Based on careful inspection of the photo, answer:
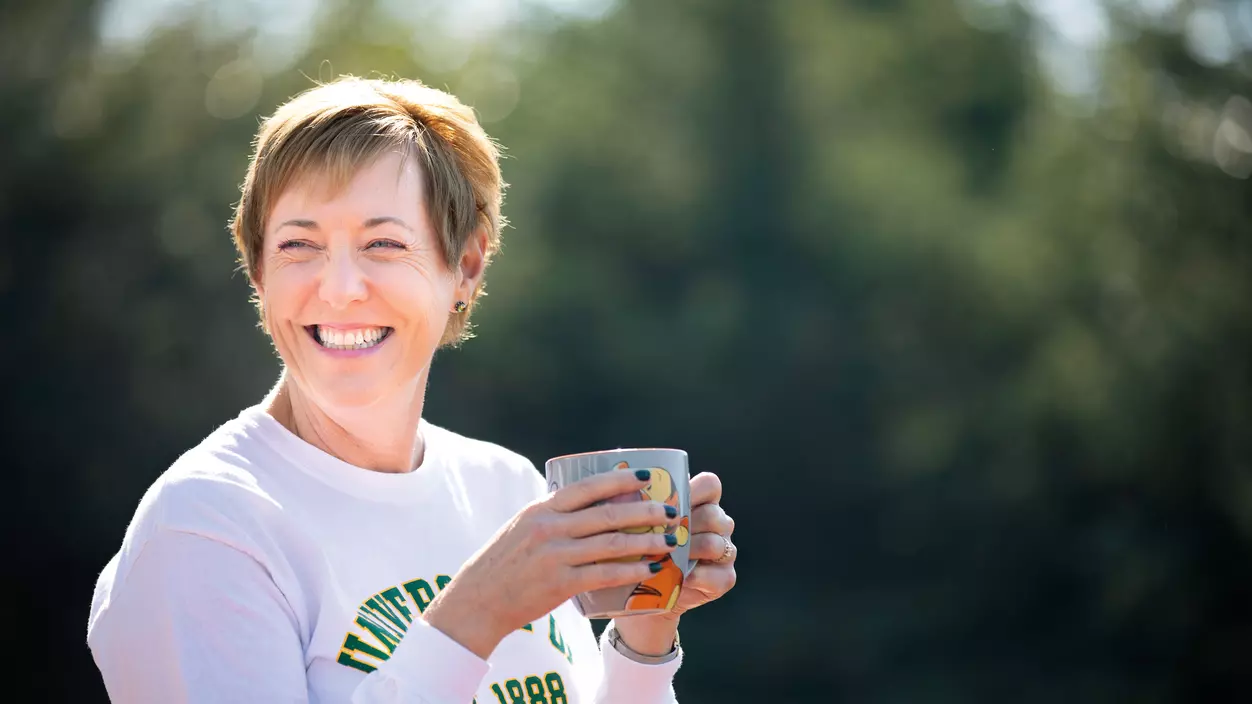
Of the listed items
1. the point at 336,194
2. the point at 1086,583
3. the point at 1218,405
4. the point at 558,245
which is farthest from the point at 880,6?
the point at 336,194

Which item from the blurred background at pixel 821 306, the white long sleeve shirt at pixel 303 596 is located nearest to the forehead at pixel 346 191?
the white long sleeve shirt at pixel 303 596

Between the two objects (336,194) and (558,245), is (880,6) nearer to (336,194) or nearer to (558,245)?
(558,245)

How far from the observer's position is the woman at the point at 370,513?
1.14 metres

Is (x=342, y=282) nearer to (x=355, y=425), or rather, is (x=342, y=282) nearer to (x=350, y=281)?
(x=350, y=281)

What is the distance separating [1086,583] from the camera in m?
8.92

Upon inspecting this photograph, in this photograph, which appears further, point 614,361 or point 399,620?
point 614,361

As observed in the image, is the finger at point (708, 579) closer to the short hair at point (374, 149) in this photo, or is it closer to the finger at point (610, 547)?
the finger at point (610, 547)

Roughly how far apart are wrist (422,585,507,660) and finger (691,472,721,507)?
26cm

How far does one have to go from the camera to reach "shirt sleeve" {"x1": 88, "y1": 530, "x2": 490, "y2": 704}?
3.68ft

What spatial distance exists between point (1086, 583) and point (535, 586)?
28.2 ft

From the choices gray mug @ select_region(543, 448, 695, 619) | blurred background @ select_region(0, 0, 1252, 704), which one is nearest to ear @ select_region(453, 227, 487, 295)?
gray mug @ select_region(543, 448, 695, 619)

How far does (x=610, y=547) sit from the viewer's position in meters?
1.13

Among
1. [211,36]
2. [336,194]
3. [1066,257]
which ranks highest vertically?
[211,36]

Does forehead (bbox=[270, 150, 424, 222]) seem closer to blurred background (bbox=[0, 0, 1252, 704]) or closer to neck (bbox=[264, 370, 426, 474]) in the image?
neck (bbox=[264, 370, 426, 474])
